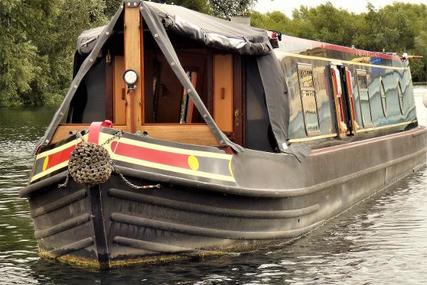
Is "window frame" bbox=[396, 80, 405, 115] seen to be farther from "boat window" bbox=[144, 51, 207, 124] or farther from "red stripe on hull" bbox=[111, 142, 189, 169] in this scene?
"red stripe on hull" bbox=[111, 142, 189, 169]

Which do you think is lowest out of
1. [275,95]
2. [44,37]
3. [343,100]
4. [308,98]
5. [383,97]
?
[275,95]

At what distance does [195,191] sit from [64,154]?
1.33 metres

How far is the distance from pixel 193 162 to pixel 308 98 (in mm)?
3873

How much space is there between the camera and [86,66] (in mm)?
9891

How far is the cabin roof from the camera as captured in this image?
996 cm

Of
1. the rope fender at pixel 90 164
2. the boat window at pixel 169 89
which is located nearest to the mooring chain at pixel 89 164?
the rope fender at pixel 90 164

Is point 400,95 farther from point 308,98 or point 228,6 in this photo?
point 228,6

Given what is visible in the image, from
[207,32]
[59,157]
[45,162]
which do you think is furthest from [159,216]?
[207,32]

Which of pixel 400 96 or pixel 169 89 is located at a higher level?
pixel 400 96

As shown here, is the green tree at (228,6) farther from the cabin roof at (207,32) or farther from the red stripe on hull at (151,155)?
the red stripe on hull at (151,155)

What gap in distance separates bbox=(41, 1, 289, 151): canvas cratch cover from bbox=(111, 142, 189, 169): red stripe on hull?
599 mm

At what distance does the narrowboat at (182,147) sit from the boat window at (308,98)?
0.09ft

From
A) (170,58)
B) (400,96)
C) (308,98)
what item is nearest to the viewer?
(170,58)

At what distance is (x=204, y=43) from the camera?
10219mm
